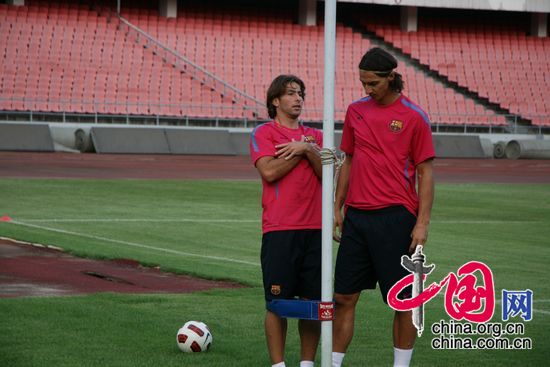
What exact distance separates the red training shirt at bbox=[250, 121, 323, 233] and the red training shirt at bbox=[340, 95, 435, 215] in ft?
0.87

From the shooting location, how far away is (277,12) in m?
47.9

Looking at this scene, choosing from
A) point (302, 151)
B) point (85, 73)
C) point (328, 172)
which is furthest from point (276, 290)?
point (85, 73)

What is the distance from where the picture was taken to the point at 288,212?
6.93 meters

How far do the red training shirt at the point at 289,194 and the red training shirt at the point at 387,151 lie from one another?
26 centimetres

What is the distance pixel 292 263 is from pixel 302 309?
36 cm

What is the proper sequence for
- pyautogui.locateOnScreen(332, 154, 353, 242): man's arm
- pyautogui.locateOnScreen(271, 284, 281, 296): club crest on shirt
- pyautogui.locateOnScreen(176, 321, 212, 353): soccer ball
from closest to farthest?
pyautogui.locateOnScreen(271, 284, 281, 296): club crest on shirt < pyautogui.locateOnScreen(332, 154, 353, 242): man's arm < pyautogui.locateOnScreen(176, 321, 212, 353): soccer ball

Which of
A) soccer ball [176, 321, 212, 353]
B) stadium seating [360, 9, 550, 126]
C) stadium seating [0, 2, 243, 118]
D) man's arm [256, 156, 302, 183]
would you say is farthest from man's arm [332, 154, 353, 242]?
stadium seating [360, 9, 550, 126]

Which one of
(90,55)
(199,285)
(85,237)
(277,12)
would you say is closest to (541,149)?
(277,12)

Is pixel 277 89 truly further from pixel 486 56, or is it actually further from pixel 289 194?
pixel 486 56

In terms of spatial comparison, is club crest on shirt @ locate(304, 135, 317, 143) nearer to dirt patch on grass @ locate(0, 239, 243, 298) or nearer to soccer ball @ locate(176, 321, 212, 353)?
soccer ball @ locate(176, 321, 212, 353)

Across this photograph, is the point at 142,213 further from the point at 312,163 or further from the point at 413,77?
the point at 413,77

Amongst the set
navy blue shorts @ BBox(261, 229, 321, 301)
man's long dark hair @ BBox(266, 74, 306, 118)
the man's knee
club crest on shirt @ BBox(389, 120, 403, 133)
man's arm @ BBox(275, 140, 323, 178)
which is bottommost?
the man's knee

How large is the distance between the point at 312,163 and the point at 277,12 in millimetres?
41654

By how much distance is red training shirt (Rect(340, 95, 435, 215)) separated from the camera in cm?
675
